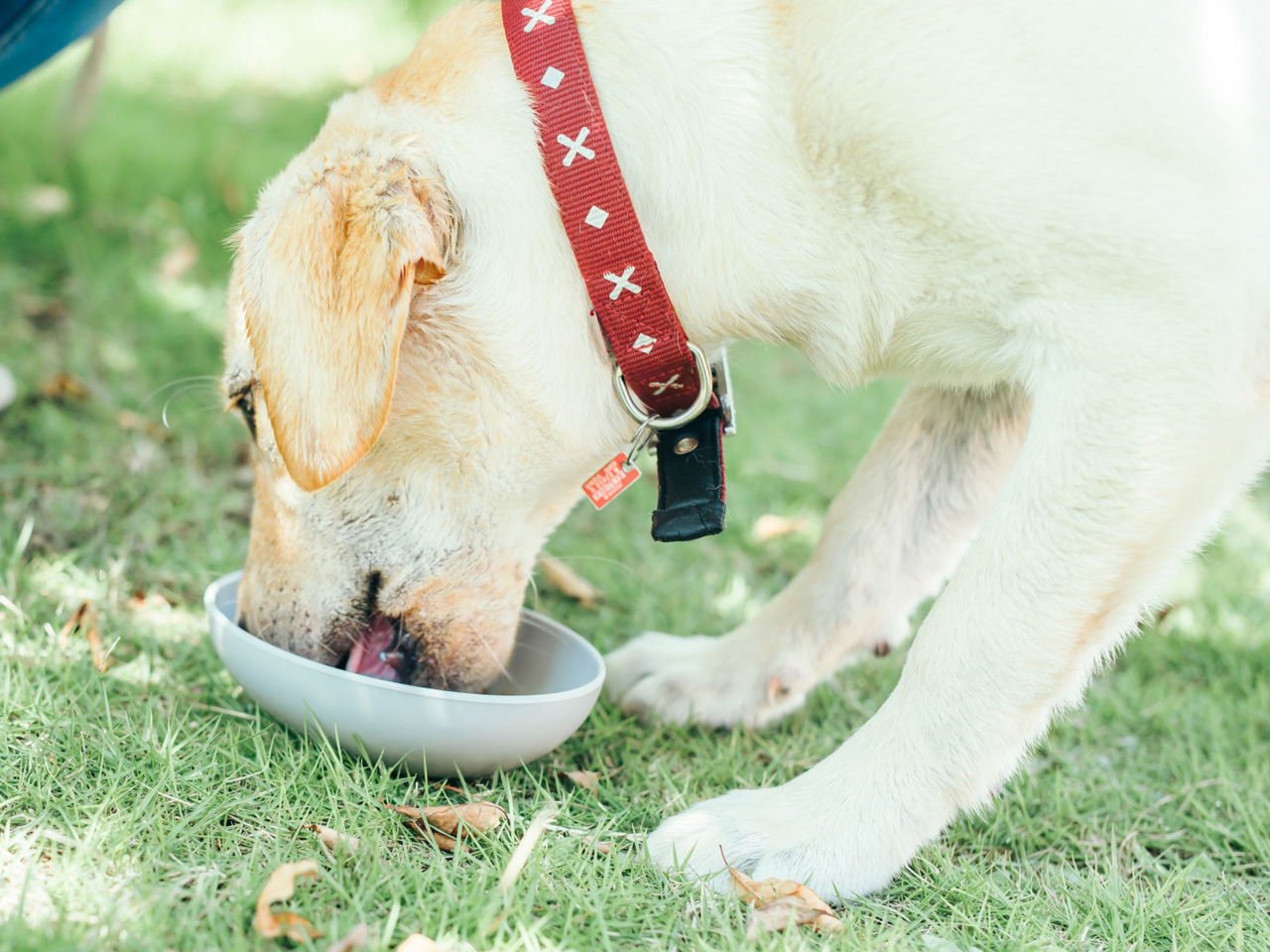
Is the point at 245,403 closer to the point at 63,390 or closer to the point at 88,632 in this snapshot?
the point at 88,632

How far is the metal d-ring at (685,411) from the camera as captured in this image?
72.4 inches

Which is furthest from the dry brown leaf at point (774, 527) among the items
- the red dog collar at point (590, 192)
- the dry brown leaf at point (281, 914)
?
the dry brown leaf at point (281, 914)

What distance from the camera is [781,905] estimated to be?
1616mm

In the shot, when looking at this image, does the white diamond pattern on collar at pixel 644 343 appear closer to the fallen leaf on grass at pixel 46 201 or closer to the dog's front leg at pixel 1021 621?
the dog's front leg at pixel 1021 621

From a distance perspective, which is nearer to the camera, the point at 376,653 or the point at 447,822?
the point at 447,822

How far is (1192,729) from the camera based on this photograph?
7.87ft

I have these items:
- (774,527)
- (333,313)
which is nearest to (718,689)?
(774,527)

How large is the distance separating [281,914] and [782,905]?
0.73 meters

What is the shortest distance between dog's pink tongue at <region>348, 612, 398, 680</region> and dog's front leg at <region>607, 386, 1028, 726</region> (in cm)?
49

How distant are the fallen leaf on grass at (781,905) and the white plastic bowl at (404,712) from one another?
392 millimetres

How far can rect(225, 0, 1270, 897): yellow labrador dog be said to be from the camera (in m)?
1.57

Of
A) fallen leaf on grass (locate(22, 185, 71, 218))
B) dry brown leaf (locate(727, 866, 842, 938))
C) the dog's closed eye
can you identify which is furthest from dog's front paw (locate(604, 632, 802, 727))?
fallen leaf on grass (locate(22, 185, 71, 218))

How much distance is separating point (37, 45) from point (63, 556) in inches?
47.8

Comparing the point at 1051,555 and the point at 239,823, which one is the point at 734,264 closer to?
the point at 1051,555
